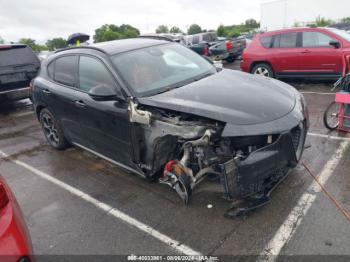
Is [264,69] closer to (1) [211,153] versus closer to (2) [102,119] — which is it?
(2) [102,119]

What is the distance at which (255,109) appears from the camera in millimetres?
3016

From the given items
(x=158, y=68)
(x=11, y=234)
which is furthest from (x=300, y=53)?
(x=11, y=234)

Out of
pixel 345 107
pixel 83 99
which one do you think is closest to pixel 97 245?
pixel 83 99

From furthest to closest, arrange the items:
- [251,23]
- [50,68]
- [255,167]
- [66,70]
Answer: [251,23], [50,68], [66,70], [255,167]

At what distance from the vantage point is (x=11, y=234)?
1.94 m

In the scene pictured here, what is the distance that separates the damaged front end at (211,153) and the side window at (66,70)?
154cm

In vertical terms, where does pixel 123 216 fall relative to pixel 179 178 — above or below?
below

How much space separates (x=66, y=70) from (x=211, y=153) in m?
2.73

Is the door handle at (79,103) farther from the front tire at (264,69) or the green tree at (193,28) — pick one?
the green tree at (193,28)

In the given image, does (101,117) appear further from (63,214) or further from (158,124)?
(63,214)

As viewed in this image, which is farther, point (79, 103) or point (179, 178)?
point (79, 103)

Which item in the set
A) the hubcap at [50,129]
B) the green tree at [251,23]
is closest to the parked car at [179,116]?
the hubcap at [50,129]

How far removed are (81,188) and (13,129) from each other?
3856 millimetres

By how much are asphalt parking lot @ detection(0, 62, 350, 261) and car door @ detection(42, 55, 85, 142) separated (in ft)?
2.06
